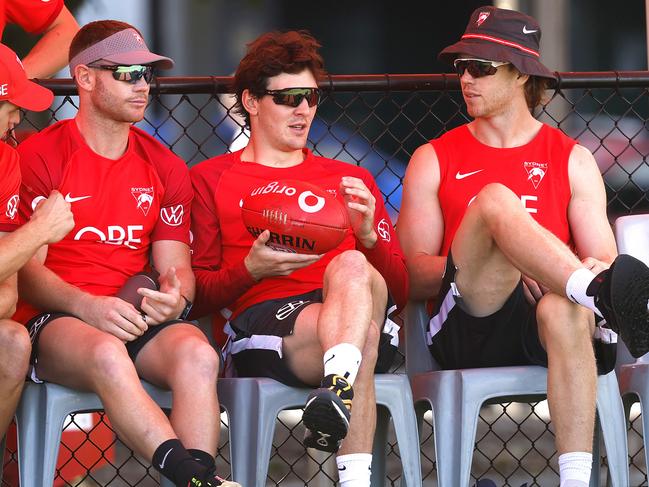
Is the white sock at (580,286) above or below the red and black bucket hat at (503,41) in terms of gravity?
below

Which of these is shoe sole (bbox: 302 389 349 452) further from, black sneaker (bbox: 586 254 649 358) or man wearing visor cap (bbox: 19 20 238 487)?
black sneaker (bbox: 586 254 649 358)

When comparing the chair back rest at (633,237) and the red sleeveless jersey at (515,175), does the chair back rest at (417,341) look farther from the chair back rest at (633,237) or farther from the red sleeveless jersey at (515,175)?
the chair back rest at (633,237)

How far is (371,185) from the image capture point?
3.88m

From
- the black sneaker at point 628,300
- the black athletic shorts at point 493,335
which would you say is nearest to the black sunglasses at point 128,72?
the black athletic shorts at point 493,335

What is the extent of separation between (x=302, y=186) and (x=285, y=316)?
1.29 feet

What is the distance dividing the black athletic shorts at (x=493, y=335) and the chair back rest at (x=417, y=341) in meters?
0.11

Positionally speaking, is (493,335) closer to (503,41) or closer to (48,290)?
(503,41)

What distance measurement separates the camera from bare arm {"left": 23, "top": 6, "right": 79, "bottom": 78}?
4.27m

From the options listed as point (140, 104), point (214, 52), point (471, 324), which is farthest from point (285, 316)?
point (214, 52)

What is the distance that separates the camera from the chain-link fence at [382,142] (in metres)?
4.25

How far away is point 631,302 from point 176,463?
1.23 metres

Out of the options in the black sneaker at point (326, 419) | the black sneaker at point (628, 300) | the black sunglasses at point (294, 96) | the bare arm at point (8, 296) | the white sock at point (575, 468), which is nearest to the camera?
the black sneaker at point (326, 419)

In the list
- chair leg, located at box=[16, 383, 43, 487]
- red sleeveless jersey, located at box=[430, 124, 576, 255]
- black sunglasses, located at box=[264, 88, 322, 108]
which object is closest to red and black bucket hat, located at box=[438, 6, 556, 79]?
red sleeveless jersey, located at box=[430, 124, 576, 255]

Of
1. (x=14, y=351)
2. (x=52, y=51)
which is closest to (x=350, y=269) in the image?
(x=14, y=351)
